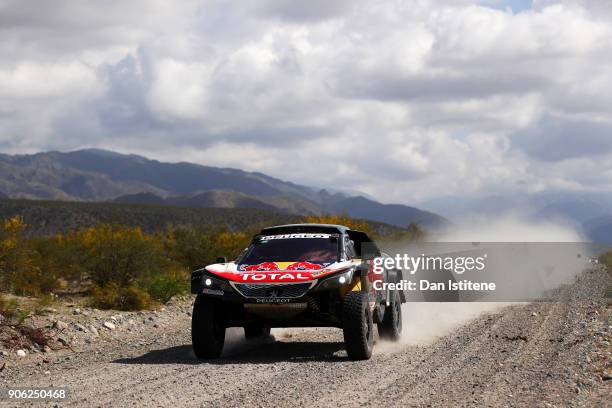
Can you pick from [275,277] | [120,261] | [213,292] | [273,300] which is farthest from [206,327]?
[120,261]

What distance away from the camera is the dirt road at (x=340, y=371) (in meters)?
7.55

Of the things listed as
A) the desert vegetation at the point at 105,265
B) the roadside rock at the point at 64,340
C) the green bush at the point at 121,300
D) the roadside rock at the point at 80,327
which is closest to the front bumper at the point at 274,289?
the roadside rock at the point at 64,340

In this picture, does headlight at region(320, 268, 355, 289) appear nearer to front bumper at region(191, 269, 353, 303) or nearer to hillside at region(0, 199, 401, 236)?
front bumper at region(191, 269, 353, 303)

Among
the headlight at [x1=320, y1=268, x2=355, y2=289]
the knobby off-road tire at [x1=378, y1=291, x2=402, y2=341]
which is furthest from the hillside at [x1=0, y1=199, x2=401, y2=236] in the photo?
the headlight at [x1=320, y1=268, x2=355, y2=289]

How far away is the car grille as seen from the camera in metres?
9.89

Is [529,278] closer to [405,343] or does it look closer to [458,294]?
[458,294]

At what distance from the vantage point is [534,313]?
51.3ft

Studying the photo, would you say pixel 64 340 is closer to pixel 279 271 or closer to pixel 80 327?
pixel 80 327

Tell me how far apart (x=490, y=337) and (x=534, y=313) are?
12.5 ft

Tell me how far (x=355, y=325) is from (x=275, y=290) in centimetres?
113

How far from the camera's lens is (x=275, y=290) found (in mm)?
9961

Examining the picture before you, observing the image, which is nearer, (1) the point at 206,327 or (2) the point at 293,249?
(1) the point at 206,327

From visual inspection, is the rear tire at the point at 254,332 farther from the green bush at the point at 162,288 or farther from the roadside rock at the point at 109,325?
the green bush at the point at 162,288

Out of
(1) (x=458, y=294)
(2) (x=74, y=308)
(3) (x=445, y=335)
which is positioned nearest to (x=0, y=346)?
(2) (x=74, y=308)
